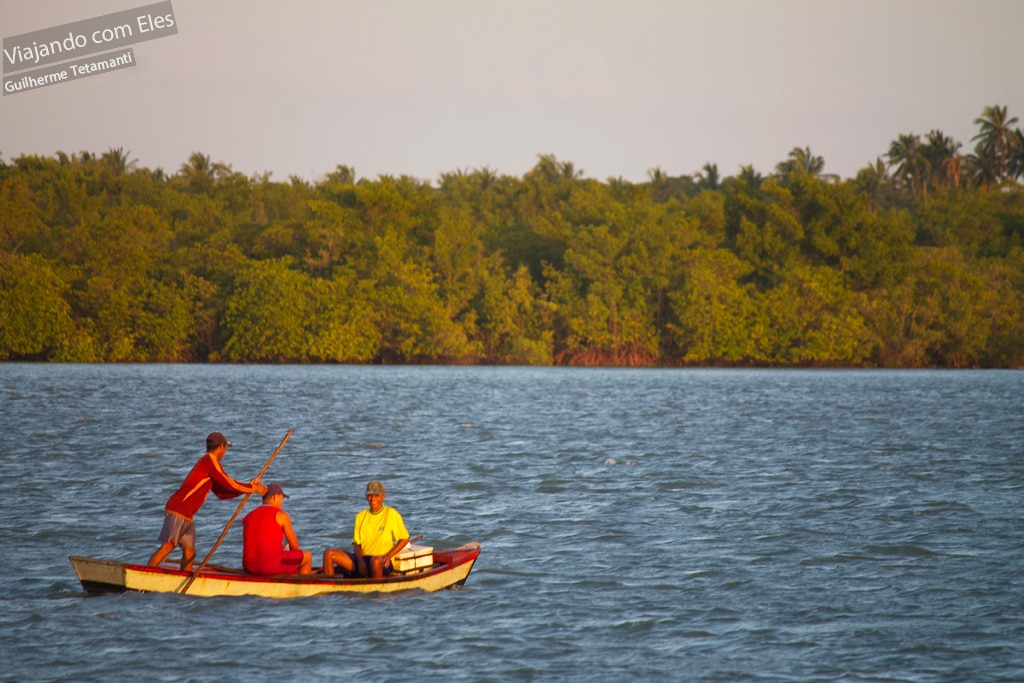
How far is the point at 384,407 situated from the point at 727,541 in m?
34.4

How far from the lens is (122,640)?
14.3 meters

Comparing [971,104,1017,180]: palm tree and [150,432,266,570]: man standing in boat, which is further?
[971,104,1017,180]: palm tree

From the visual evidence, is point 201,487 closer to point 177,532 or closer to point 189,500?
point 189,500

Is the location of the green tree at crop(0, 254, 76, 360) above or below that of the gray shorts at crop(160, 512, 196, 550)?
above

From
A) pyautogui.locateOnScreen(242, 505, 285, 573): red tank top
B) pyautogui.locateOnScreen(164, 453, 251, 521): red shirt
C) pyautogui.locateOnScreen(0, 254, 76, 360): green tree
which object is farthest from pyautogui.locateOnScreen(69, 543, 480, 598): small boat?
pyautogui.locateOnScreen(0, 254, 76, 360): green tree

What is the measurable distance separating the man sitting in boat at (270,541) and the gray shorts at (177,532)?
2.62ft

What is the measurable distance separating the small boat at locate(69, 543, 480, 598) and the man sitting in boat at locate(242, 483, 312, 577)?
16cm

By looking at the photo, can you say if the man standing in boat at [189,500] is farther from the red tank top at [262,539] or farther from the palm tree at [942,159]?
the palm tree at [942,159]

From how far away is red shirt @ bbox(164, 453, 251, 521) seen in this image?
52.4 feet

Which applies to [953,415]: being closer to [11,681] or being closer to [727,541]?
[727,541]

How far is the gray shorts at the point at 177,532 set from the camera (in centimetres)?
1617

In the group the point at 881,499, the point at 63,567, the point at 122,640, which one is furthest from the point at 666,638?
the point at 881,499

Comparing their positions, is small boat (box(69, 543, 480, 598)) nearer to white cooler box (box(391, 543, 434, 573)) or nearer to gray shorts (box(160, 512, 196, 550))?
white cooler box (box(391, 543, 434, 573))

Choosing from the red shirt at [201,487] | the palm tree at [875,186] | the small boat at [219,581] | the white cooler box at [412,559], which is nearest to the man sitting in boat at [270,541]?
the small boat at [219,581]
